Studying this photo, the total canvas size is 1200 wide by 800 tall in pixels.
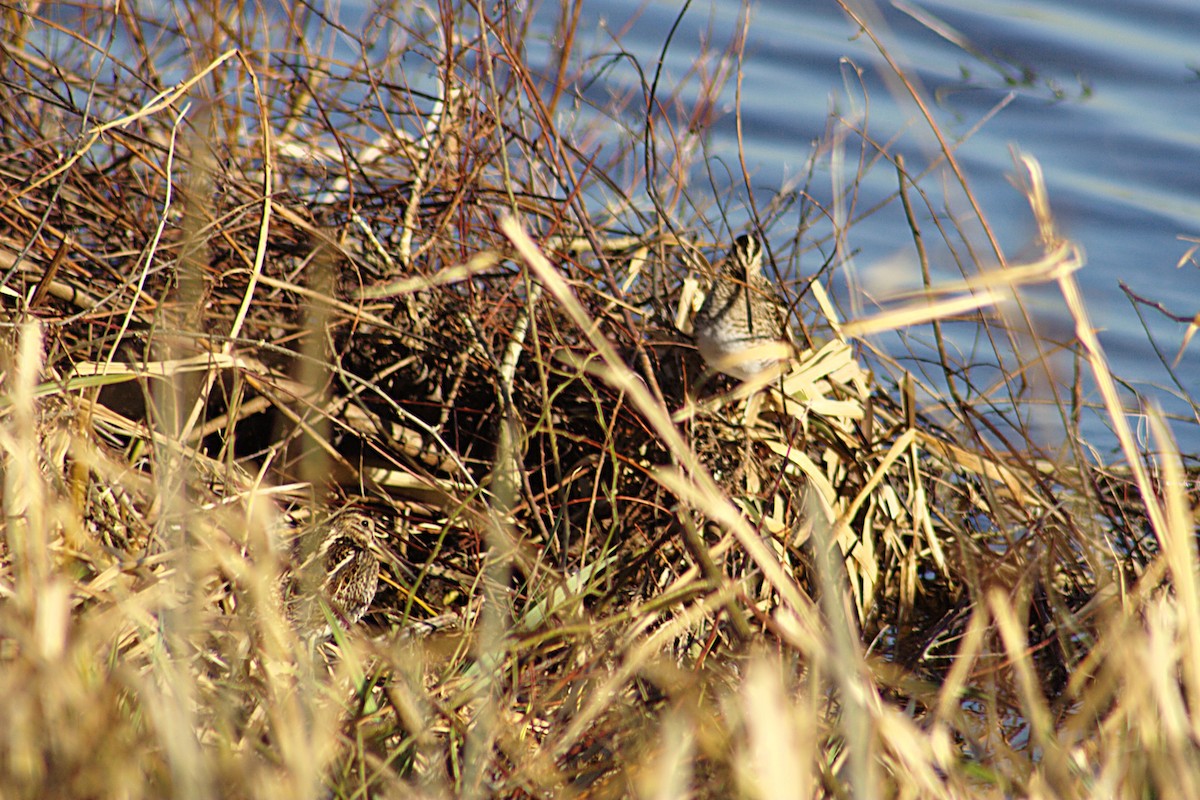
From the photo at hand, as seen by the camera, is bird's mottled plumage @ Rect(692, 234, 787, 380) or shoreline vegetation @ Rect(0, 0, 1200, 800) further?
bird's mottled plumage @ Rect(692, 234, 787, 380)

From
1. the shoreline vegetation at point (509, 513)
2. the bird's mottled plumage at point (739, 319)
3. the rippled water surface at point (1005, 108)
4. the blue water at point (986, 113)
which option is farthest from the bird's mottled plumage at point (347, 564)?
the rippled water surface at point (1005, 108)

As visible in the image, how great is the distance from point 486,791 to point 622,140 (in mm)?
2683

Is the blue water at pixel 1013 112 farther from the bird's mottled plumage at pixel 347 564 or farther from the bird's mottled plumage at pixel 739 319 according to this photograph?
the bird's mottled plumage at pixel 347 564

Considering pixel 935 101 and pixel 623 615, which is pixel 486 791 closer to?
pixel 623 615

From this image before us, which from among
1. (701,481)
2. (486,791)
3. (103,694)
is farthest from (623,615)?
(103,694)

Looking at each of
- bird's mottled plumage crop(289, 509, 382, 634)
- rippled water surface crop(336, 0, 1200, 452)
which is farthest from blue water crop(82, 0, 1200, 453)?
bird's mottled plumage crop(289, 509, 382, 634)

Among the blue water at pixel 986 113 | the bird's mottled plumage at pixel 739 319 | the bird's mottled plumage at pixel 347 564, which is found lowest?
the bird's mottled plumage at pixel 347 564

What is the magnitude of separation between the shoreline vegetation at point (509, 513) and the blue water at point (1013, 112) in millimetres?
1597

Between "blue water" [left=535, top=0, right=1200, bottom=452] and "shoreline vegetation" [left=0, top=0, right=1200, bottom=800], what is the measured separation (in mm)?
1597

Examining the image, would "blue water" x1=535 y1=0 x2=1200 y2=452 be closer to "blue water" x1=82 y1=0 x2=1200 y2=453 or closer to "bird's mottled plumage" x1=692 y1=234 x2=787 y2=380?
"blue water" x1=82 y1=0 x2=1200 y2=453

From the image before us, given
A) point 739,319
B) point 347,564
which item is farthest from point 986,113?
point 347,564

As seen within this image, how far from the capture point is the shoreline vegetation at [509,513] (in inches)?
53.3

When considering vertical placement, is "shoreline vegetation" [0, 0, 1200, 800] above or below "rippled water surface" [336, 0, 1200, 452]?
below

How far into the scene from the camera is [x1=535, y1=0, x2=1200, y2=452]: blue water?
4887mm
